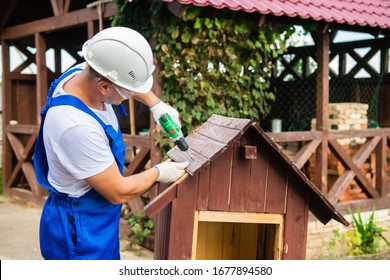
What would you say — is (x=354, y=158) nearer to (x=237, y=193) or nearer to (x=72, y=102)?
(x=237, y=193)

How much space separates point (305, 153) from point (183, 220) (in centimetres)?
412

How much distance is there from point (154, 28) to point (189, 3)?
28.8 inches

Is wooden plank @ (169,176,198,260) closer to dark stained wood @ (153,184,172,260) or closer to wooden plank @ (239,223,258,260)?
dark stained wood @ (153,184,172,260)

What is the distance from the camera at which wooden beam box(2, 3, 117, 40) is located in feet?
21.2

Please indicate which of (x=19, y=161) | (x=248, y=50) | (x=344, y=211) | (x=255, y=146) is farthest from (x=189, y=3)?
(x=19, y=161)

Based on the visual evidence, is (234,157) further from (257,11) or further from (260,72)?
(260,72)

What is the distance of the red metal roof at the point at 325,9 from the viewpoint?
541 cm

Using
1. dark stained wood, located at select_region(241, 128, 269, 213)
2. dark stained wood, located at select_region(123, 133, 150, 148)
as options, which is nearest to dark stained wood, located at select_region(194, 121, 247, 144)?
dark stained wood, located at select_region(241, 128, 269, 213)

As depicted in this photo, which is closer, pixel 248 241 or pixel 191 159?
pixel 191 159

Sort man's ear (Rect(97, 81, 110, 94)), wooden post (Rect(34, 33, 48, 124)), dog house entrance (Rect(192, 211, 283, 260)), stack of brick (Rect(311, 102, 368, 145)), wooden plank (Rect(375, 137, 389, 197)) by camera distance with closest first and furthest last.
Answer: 1. man's ear (Rect(97, 81, 110, 94))
2. dog house entrance (Rect(192, 211, 283, 260))
3. stack of brick (Rect(311, 102, 368, 145))
4. wooden plank (Rect(375, 137, 389, 197))
5. wooden post (Rect(34, 33, 48, 124))

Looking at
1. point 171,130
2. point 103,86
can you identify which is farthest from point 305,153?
point 103,86

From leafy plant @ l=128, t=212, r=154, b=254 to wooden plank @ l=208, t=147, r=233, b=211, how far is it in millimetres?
3600

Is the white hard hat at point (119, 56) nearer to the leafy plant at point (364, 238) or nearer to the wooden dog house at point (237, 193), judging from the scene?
the wooden dog house at point (237, 193)

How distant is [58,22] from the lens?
7.46 m
